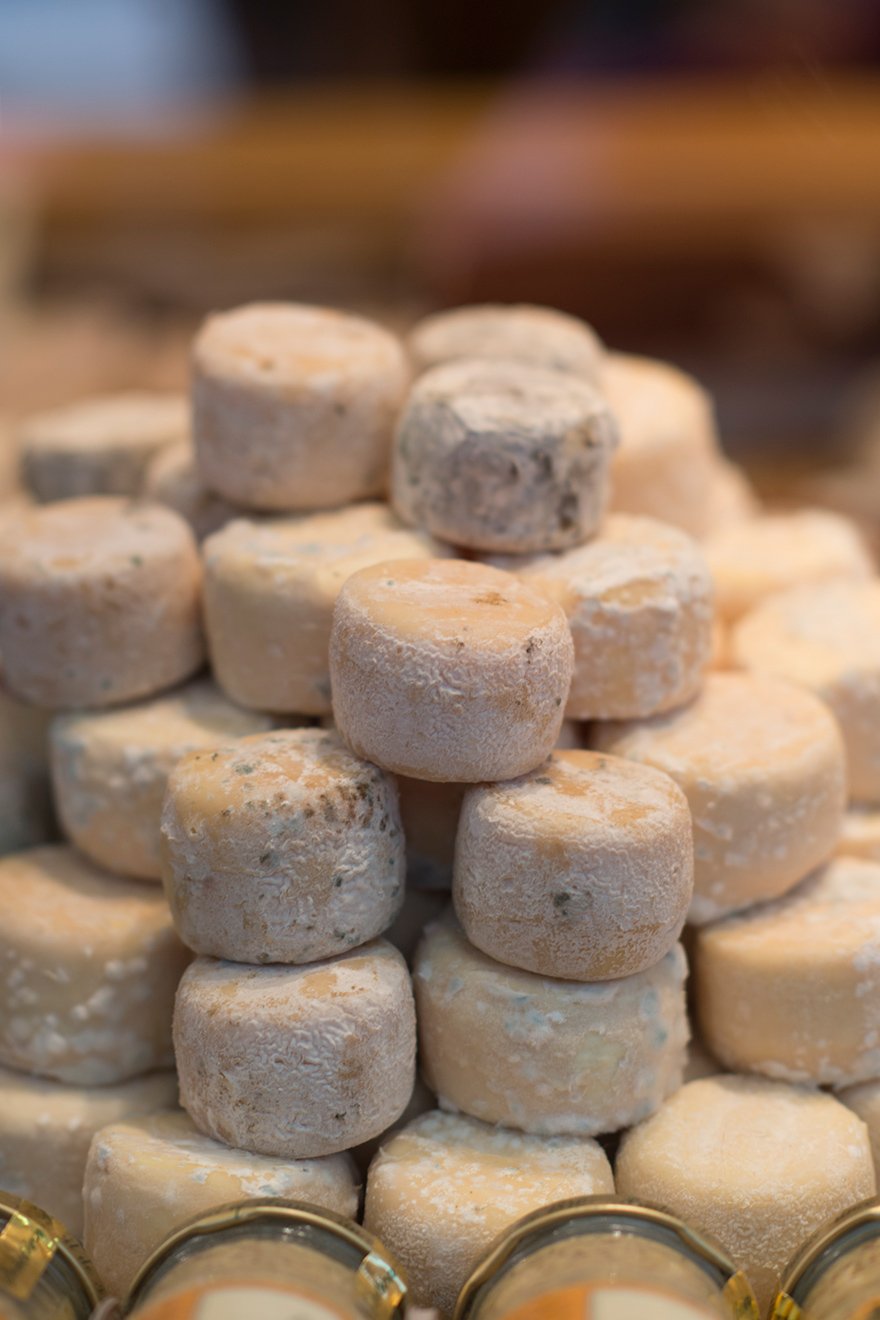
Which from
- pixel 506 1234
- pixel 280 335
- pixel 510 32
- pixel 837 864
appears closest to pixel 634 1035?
pixel 506 1234

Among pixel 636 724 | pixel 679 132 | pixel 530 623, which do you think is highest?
pixel 679 132

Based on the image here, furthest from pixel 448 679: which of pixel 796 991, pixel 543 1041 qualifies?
pixel 796 991

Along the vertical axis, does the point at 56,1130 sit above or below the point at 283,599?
below

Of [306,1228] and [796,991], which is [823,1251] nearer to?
[796,991]

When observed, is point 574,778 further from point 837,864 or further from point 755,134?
point 755,134

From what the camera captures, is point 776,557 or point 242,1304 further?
point 776,557

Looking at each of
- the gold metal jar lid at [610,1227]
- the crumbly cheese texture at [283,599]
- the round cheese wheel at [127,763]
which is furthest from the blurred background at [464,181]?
the gold metal jar lid at [610,1227]

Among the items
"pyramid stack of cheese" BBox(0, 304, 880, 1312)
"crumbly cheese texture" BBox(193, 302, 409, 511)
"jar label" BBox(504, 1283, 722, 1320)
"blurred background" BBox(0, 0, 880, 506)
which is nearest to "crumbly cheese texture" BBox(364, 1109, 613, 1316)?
"pyramid stack of cheese" BBox(0, 304, 880, 1312)
